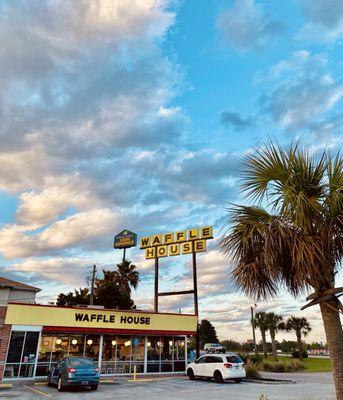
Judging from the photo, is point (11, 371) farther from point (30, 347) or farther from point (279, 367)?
point (279, 367)

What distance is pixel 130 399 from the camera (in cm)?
1483

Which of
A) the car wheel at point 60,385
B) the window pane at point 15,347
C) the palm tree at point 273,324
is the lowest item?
the car wheel at point 60,385

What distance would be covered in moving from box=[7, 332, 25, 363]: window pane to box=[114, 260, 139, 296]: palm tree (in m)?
32.4

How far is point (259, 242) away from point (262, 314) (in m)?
57.4

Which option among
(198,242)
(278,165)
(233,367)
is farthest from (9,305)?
(278,165)

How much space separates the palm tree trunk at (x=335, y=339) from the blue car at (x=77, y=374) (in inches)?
574

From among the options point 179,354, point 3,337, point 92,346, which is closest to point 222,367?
point 179,354

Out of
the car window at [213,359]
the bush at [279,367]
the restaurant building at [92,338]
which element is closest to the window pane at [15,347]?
the restaurant building at [92,338]

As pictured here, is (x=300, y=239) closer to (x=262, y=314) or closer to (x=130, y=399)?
(x=130, y=399)

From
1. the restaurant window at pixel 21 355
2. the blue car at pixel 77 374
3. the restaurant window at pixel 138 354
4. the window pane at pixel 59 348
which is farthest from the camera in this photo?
the restaurant window at pixel 138 354

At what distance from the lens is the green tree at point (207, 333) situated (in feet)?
331

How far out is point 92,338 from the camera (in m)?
25.5

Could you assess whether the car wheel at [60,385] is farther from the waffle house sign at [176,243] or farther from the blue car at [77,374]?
the waffle house sign at [176,243]

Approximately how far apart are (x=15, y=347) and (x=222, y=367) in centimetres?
1191
